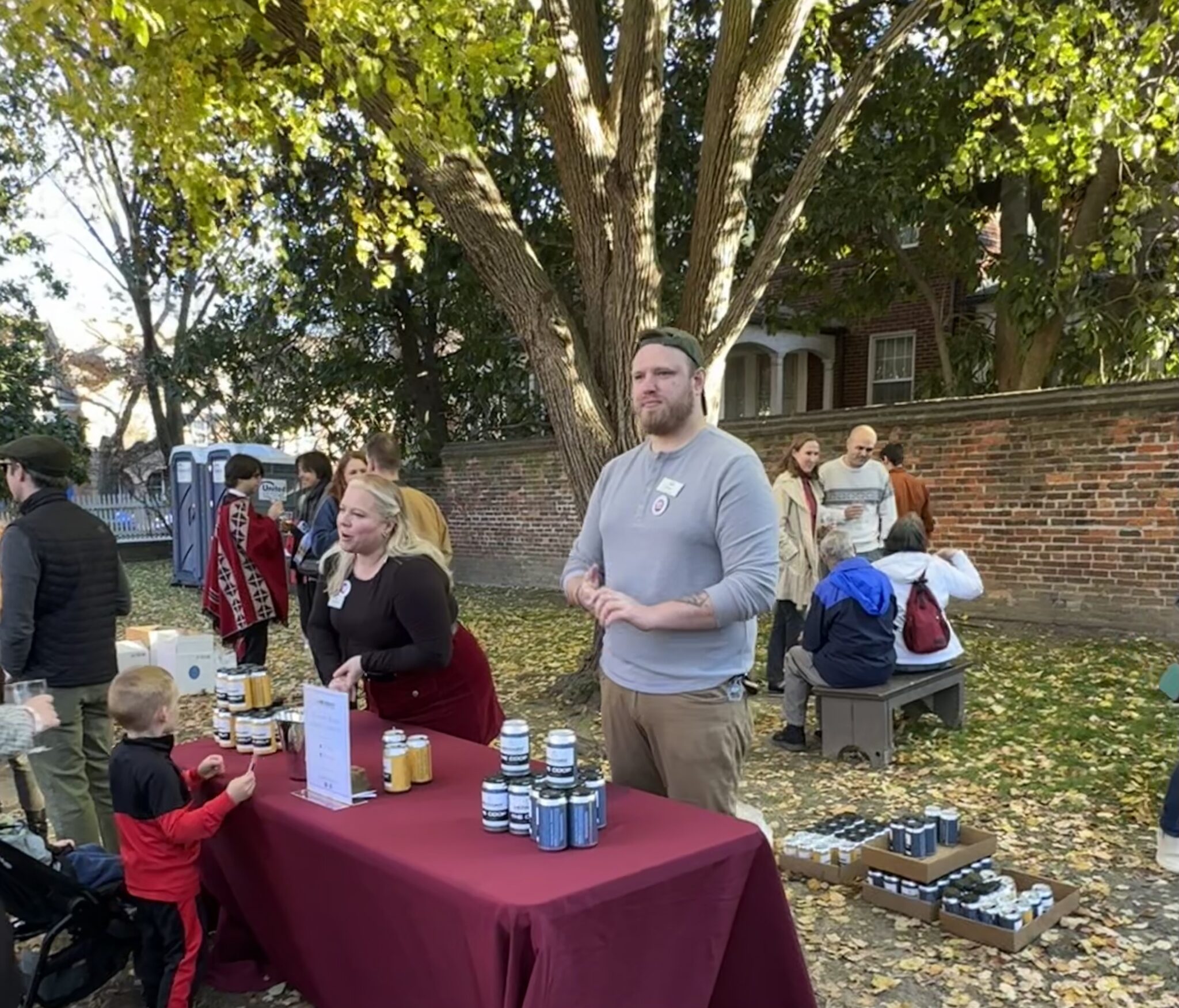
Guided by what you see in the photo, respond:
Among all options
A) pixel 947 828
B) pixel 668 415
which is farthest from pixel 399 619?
pixel 947 828

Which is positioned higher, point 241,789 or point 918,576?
point 918,576

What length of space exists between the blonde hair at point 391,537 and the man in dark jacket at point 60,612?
1.03 m

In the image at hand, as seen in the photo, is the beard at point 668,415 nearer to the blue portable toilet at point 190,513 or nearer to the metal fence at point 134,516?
the blue portable toilet at point 190,513

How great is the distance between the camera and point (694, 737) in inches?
117

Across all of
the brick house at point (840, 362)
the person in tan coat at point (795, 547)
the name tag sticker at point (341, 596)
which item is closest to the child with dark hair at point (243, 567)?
the name tag sticker at point (341, 596)

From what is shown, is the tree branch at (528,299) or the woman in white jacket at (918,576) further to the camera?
the tree branch at (528,299)

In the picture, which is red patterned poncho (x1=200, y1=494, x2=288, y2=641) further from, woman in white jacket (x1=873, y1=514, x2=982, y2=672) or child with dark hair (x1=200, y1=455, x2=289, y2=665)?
woman in white jacket (x1=873, y1=514, x2=982, y2=672)

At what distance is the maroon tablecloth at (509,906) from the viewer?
2139 millimetres

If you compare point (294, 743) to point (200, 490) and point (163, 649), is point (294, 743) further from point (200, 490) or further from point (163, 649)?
point (200, 490)

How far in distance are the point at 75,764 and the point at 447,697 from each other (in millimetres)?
1593

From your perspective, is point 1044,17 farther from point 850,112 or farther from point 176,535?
point 176,535

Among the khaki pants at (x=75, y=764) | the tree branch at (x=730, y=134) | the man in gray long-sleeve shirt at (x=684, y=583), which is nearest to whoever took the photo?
the man in gray long-sleeve shirt at (x=684, y=583)

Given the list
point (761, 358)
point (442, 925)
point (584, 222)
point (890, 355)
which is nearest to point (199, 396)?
point (761, 358)

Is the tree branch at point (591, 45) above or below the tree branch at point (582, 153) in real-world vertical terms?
above
